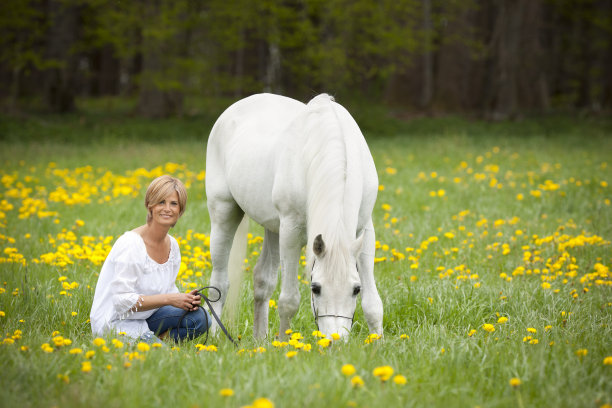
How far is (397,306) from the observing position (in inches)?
166

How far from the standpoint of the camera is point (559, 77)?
29938mm

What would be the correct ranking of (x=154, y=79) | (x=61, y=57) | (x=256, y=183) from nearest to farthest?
1. (x=256, y=183)
2. (x=154, y=79)
3. (x=61, y=57)

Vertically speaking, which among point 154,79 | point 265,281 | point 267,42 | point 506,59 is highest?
point 267,42

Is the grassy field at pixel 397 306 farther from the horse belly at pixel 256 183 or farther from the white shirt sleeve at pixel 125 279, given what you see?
the horse belly at pixel 256 183

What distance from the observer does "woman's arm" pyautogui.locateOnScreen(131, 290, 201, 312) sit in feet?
11.4

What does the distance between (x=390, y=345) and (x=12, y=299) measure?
271cm

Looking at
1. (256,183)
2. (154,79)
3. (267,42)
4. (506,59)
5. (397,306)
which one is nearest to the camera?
(256,183)

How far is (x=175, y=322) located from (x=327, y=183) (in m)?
1.37

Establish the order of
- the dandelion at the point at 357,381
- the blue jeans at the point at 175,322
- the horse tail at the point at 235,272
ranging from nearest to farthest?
the dandelion at the point at 357,381 < the blue jeans at the point at 175,322 < the horse tail at the point at 235,272

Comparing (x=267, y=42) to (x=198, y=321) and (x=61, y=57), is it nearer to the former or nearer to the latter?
(x=61, y=57)

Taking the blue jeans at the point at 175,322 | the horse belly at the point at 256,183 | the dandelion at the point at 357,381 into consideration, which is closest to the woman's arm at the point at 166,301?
the blue jeans at the point at 175,322

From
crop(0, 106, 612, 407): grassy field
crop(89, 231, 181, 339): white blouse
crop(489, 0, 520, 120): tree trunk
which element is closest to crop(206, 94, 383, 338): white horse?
crop(0, 106, 612, 407): grassy field

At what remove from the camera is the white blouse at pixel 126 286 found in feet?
11.3

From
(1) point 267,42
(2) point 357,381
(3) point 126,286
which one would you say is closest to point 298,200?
(3) point 126,286
